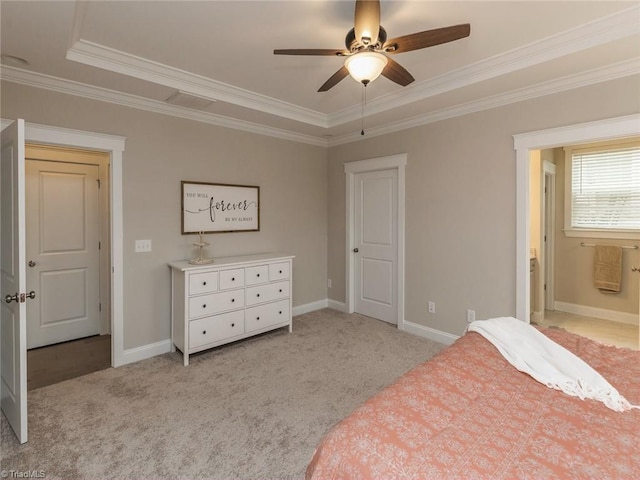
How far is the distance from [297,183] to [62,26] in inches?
114

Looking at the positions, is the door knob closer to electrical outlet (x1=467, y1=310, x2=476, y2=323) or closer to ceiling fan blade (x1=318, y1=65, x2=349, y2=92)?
ceiling fan blade (x1=318, y1=65, x2=349, y2=92)

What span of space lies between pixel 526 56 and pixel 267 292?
3181mm

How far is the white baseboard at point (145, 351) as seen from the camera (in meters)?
3.17

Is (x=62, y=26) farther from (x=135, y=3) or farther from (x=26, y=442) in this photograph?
(x=26, y=442)

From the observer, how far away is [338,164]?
477 cm

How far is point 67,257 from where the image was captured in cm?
370

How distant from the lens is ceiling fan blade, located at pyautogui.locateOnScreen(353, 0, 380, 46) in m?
1.60

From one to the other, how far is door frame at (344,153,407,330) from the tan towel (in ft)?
8.65

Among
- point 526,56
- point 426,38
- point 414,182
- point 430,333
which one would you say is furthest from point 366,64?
point 430,333

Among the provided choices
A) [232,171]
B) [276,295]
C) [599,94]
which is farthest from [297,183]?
[599,94]

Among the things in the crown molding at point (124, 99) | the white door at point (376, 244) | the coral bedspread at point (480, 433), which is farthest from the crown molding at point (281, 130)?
the coral bedspread at point (480, 433)

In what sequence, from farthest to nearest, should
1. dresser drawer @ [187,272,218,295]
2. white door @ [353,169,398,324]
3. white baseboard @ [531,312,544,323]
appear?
white baseboard @ [531,312,544,323], white door @ [353,169,398,324], dresser drawer @ [187,272,218,295]

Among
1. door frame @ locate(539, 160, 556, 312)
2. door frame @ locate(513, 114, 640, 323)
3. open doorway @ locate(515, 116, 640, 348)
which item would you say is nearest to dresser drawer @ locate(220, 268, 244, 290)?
door frame @ locate(513, 114, 640, 323)

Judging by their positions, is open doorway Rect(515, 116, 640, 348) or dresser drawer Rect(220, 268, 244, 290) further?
open doorway Rect(515, 116, 640, 348)
